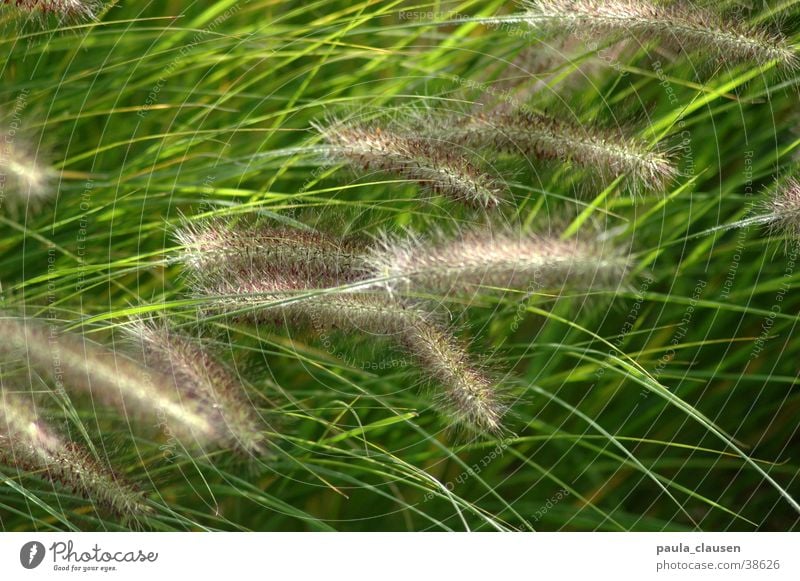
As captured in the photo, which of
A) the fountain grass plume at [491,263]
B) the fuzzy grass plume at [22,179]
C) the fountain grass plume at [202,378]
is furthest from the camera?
the fuzzy grass plume at [22,179]

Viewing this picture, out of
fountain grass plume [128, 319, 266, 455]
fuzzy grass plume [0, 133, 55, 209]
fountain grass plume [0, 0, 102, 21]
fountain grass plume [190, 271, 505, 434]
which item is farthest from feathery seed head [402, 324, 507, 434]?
fountain grass plume [0, 0, 102, 21]

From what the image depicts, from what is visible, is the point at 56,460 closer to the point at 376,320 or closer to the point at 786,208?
the point at 376,320

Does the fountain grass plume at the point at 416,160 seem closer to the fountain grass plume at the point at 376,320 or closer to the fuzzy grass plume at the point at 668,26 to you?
the fountain grass plume at the point at 376,320
